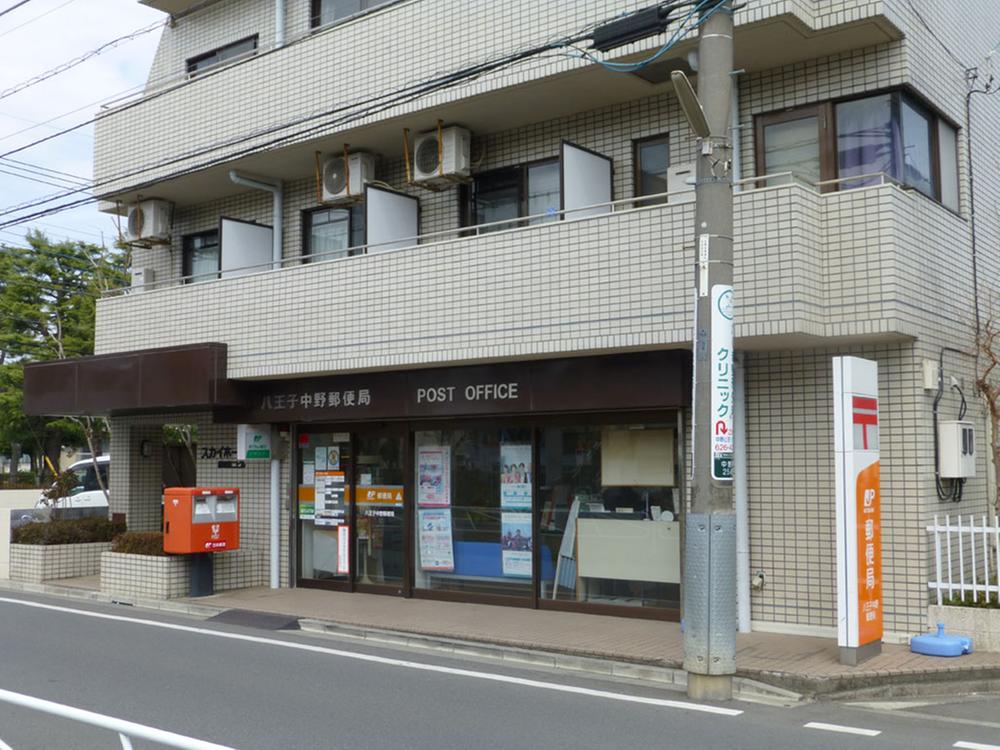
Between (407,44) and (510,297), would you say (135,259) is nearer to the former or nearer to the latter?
(407,44)

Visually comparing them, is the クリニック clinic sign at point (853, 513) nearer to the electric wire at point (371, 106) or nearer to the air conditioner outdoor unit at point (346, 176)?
the electric wire at point (371, 106)

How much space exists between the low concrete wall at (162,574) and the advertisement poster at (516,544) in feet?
13.7

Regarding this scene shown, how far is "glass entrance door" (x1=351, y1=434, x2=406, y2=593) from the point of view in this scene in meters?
14.0

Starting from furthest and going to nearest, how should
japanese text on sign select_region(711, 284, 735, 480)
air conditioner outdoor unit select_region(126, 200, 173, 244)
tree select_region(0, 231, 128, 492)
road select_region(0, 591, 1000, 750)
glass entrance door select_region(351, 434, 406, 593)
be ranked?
tree select_region(0, 231, 128, 492)
air conditioner outdoor unit select_region(126, 200, 173, 244)
glass entrance door select_region(351, 434, 406, 593)
japanese text on sign select_region(711, 284, 735, 480)
road select_region(0, 591, 1000, 750)

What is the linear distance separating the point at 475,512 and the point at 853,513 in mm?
5680

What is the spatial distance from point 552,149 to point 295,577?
7.14m

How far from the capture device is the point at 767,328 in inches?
385

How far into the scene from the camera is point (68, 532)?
16.2 metres

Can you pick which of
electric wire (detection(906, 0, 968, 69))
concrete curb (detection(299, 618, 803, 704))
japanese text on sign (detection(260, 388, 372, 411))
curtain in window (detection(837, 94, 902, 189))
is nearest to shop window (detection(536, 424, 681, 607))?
concrete curb (detection(299, 618, 803, 704))

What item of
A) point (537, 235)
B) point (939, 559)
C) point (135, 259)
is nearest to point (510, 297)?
point (537, 235)

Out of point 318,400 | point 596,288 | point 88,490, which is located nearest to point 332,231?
point 318,400

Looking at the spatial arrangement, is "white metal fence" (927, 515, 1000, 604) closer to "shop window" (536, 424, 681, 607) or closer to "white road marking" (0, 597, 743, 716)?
"shop window" (536, 424, 681, 607)

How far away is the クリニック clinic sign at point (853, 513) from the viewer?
873 cm

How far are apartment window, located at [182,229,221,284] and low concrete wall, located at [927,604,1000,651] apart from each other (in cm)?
1198
